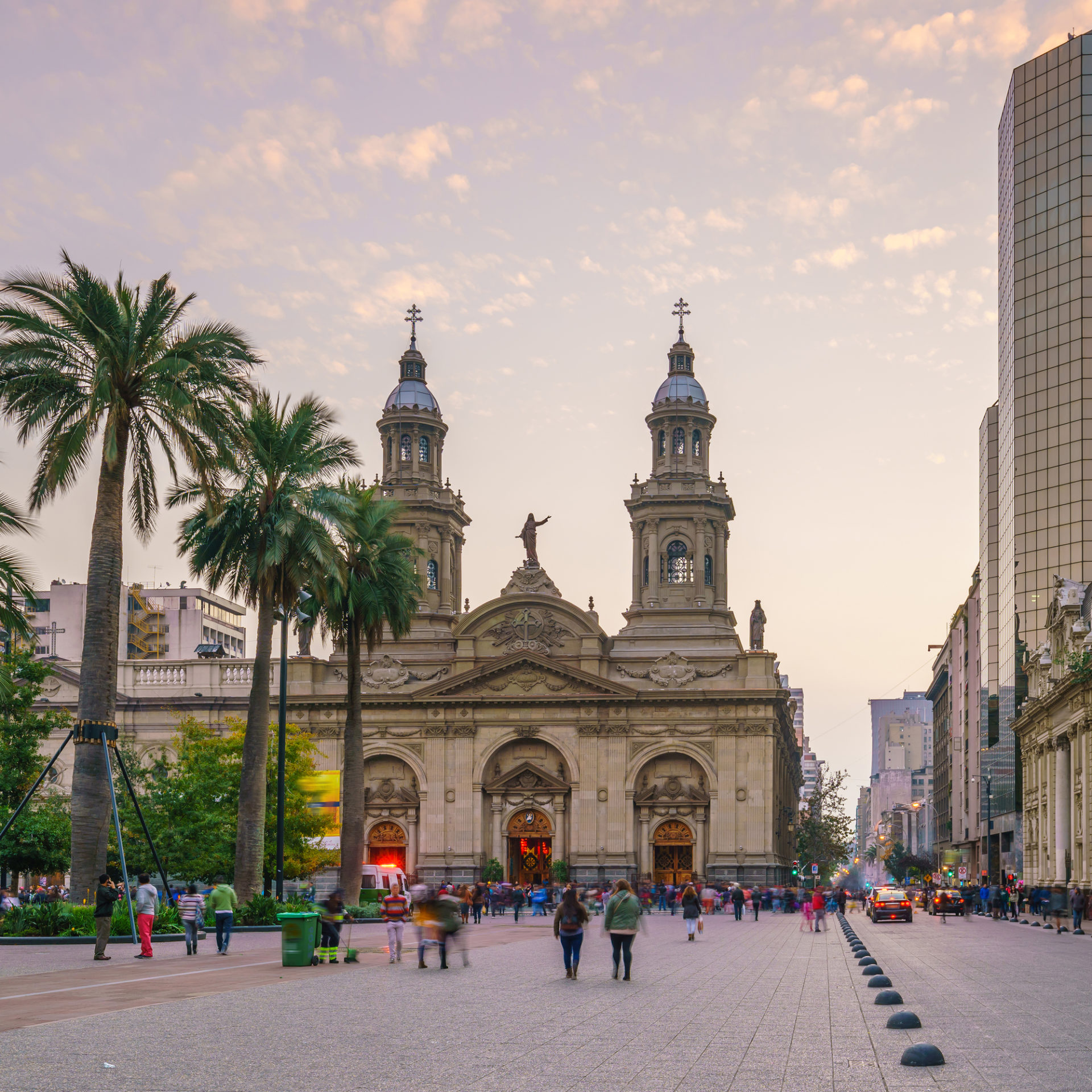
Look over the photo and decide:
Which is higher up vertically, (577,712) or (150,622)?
(150,622)

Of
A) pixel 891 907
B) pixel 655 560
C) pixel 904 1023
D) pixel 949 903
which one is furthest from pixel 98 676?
pixel 655 560

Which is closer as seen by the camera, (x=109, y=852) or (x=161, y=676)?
(x=109, y=852)

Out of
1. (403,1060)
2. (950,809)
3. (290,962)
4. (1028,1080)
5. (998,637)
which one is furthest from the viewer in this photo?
(950,809)

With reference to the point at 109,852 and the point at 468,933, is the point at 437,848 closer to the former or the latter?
the point at 109,852

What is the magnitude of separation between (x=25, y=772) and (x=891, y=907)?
33138 mm

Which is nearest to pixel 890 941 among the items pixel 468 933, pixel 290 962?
pixel 468 933

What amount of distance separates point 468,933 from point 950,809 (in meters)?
103

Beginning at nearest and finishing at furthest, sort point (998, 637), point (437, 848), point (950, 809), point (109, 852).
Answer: point (109, 852) < point (437, 848) < point (998, 637) < point (950, 809)

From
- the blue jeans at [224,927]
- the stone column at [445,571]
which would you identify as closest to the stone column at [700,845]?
the stone column at [445,571]

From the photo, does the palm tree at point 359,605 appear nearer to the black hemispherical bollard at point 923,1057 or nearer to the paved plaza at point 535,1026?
the paved plaza at point 535,1026

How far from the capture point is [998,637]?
98688mm

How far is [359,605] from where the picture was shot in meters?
47.0

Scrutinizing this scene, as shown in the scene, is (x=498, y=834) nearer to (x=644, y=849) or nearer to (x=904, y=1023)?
(x=644, y=849)

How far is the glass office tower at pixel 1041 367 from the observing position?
87250mm
